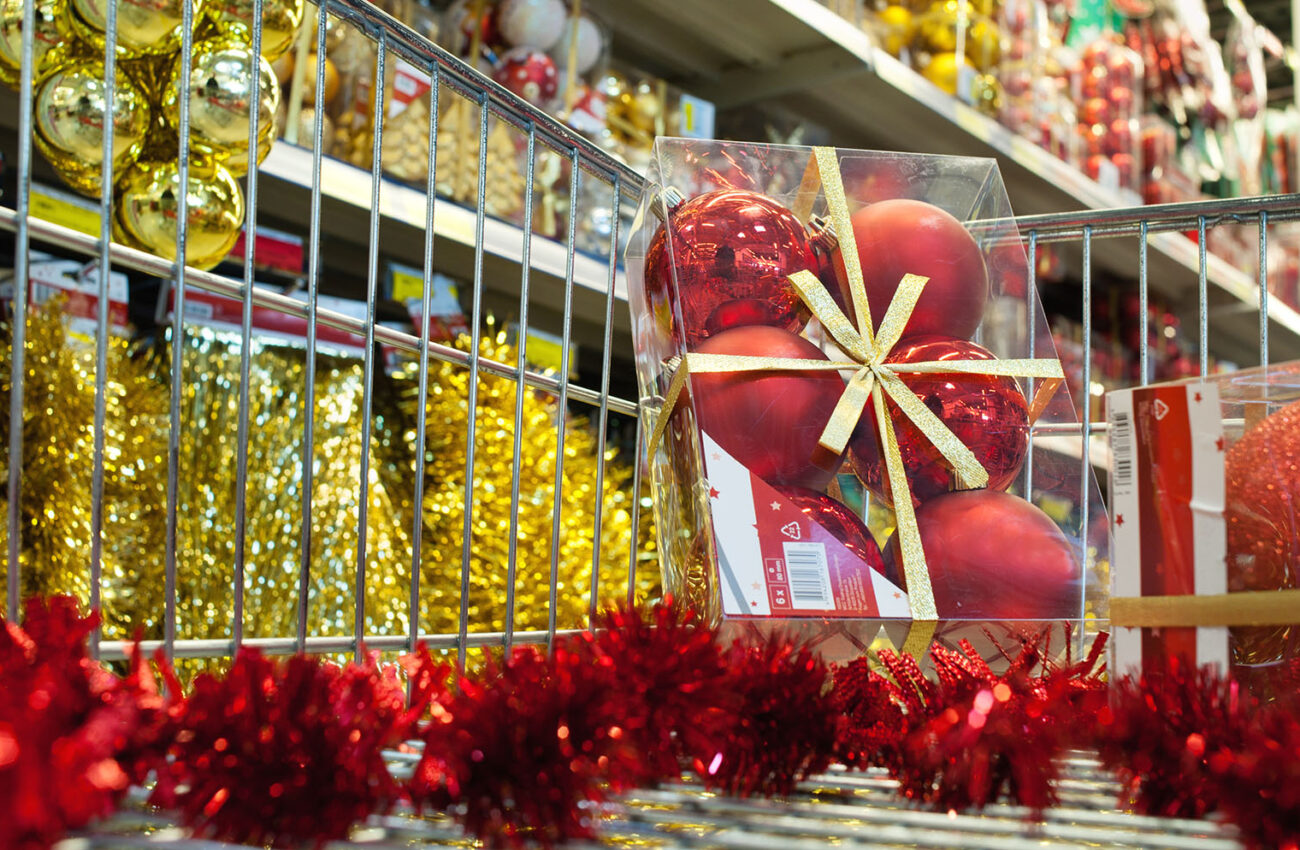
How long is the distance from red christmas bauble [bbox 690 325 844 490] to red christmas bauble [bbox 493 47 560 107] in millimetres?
734

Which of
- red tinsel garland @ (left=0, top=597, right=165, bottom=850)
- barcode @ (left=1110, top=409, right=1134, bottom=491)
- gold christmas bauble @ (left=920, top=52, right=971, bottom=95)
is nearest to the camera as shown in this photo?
red tinsel garland @ (left=0, top=597, right=165, bottom=850)

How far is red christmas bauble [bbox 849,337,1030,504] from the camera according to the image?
67 cm

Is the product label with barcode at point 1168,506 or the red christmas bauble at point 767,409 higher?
the red christmas bauble at point 767,409

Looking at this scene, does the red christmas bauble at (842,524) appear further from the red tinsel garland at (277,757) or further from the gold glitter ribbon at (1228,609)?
the red tinsel garland at (277,757)

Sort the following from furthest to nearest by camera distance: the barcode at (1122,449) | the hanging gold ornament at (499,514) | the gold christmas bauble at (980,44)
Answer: the gold christmas bauble at (980,44) → the hanging gold ornament at (499,514) → the barcode at (1122,449)

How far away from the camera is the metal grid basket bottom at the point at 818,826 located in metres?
0.34

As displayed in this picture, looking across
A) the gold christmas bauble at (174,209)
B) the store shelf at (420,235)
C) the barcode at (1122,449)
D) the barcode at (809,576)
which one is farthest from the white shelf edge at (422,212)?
the barcode at (1122,449)

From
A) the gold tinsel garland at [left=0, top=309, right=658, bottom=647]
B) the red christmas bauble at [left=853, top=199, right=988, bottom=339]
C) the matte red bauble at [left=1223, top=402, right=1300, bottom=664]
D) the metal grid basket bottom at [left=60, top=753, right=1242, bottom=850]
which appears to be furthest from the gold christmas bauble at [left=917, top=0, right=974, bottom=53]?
the metal grid basket bottom at [left=60, top=753, right=1242, bottom=850]

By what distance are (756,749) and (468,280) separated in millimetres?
1010

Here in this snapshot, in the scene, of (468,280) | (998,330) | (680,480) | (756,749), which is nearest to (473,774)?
(756,749)

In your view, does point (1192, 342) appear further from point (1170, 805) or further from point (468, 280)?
point (1170, 805)

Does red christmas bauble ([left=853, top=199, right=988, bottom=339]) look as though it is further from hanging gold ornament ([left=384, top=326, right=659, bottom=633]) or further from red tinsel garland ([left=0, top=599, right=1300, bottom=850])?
hanging gold ornament ([left=384, top=326, right=659, bottom=633])

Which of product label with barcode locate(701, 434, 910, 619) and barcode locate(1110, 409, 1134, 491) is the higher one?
barcode locate(1110, 409, 1134, 491)

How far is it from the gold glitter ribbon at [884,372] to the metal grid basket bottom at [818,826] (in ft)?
0.75
